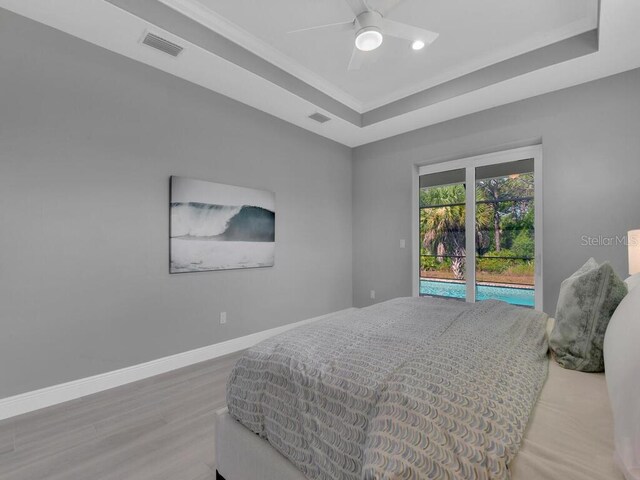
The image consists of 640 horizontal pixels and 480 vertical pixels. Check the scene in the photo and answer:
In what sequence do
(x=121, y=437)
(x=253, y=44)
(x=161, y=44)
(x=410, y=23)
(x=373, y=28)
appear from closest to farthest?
(x=121, y=437) → (x=373, y=28) → (x=161, y=44) → (x=410, y=23) → (x=253, y=44)

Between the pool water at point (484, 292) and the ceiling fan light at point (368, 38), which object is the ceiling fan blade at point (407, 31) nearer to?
the ceiling fan light at point (368, 38)

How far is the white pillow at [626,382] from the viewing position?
662mm

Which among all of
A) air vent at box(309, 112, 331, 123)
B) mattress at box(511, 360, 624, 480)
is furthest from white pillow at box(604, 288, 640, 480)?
air vent at box(309, 112, 331, 123)

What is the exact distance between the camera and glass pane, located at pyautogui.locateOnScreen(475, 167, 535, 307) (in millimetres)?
3334

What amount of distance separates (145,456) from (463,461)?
1669 millimetres

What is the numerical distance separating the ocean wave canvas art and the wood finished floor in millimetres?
1061

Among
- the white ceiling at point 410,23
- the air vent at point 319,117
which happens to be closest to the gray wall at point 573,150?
the white ceiling at point 410,23

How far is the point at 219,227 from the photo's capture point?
3057 millimetres

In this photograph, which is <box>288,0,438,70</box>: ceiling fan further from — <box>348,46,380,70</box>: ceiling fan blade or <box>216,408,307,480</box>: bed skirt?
<box>216,408,307,480</box>: bed skirt

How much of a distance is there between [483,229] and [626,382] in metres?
3.09

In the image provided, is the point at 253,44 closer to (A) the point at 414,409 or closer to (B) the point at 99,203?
(B) the point at 99,203

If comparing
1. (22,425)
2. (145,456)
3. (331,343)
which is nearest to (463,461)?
(331,343)

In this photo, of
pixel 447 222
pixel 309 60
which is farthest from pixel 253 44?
pixel 447 222

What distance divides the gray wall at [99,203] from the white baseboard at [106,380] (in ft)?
0.19
